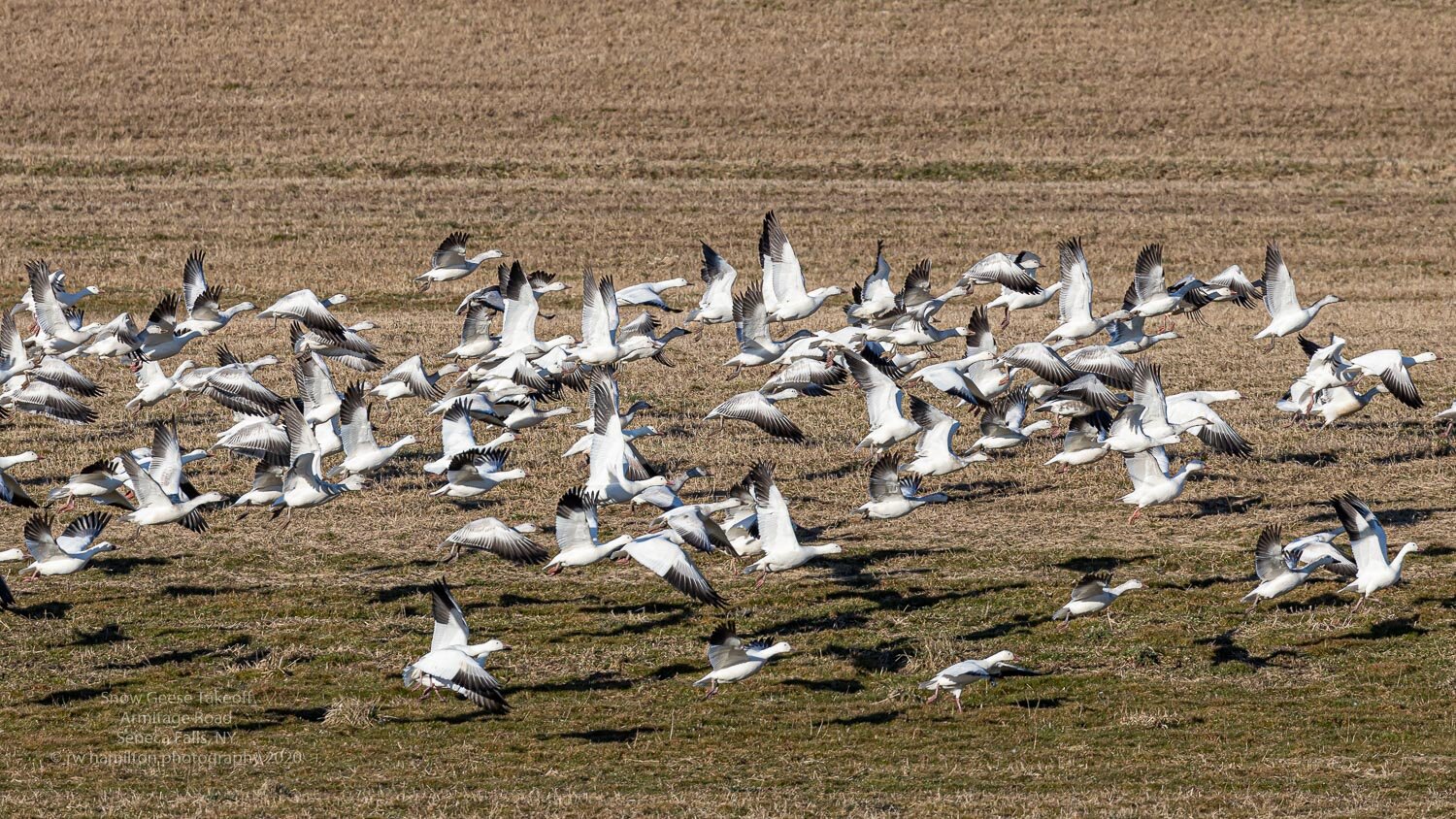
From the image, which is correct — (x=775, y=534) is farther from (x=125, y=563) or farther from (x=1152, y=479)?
(x=125, y=563)

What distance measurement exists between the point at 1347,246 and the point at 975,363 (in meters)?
16.7

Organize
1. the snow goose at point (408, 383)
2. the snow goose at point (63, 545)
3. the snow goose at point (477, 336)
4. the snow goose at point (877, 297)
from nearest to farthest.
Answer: the snow goose at point (63, 545) → the snow goose at point (408, 383) → the snow goose at point (477, 336) → the snow goose at point (877, 297)

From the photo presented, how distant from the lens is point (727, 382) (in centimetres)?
1958

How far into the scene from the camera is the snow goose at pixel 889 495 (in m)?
12.6

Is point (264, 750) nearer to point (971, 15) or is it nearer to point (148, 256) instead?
point (148, 256)

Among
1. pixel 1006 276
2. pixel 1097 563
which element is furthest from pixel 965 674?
pixel 1006 276

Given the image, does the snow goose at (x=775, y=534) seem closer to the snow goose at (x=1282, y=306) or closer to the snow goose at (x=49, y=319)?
the snow goose at (x=1282, y=306)

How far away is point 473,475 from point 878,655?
13.4 feet

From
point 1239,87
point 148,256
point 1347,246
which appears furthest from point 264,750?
point 1239,87

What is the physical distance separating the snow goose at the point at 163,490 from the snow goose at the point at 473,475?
187 cm

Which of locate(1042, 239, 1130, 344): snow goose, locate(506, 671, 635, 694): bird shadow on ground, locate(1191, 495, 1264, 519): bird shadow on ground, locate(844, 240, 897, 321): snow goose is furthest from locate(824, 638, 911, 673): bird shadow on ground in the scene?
locate(844, 240, 897, 321): snow goose

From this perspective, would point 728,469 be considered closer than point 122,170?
Yes

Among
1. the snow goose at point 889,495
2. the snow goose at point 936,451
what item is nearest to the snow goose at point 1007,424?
the snow goose at point 936,451

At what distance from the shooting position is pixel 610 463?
1285 cm
